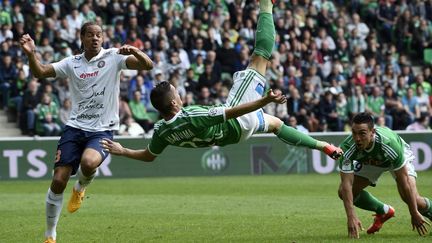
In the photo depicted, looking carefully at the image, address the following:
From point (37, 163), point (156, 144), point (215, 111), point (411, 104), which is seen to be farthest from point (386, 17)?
point (215, 111)

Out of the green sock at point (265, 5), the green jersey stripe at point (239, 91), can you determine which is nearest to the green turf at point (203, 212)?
the green jersey stripe at point (239, 91)

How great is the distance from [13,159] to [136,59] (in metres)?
13.1

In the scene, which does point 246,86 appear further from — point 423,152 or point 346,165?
point 423,152

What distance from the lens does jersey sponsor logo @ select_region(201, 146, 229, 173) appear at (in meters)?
25.8

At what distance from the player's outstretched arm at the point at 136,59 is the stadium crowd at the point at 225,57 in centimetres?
1385

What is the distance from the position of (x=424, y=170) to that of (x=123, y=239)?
15.4m

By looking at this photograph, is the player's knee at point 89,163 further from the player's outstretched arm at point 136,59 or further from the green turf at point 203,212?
the player's outstretched arm at point 136,59

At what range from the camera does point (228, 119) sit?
11133mm

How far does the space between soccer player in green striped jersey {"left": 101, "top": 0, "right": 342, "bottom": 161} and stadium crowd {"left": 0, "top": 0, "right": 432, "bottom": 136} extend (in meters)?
14.0

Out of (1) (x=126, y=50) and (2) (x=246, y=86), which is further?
(2) (x=246, y=86)

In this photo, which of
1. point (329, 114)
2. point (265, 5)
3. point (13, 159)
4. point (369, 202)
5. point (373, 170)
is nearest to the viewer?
point (373, 170)

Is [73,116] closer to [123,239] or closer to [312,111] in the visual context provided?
[123,239]

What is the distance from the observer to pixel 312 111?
1134 inches

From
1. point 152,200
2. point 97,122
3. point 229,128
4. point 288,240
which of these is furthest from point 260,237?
point 152,200
